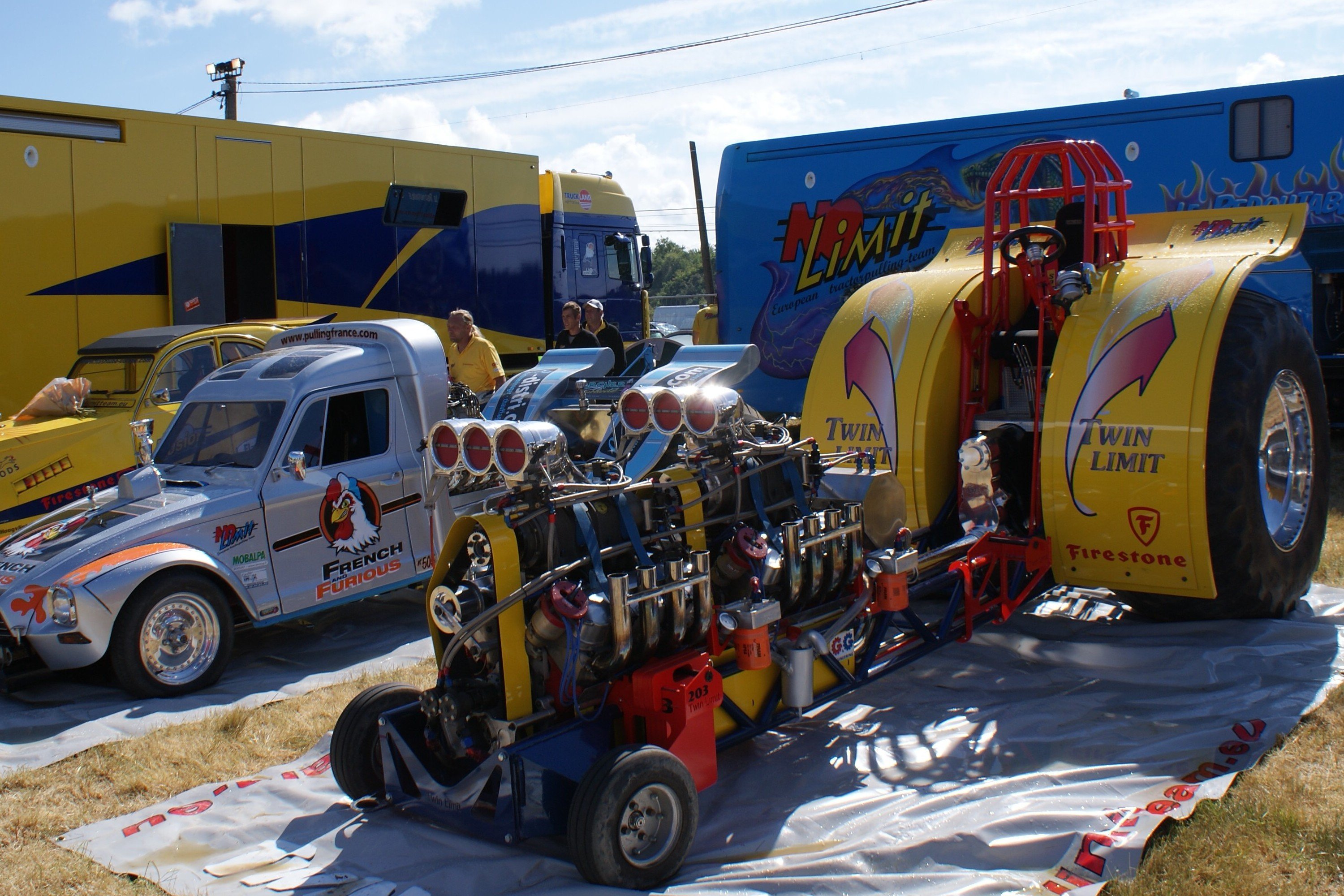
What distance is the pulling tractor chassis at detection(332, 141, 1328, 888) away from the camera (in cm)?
387

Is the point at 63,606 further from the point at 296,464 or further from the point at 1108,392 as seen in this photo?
the point at 1108,392

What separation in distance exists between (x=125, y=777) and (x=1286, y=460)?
5.77 meters

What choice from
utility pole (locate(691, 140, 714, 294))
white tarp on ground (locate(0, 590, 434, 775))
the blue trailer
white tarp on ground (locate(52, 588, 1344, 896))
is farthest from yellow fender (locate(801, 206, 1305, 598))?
utility pole (locate(691, 140, 714, 294))

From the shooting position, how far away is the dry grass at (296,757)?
3.59 m

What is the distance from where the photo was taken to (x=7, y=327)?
10.3m

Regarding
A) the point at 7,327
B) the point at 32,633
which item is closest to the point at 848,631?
the point at 32,633

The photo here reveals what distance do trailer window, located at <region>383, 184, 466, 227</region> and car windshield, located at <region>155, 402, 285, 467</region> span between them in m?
6.36

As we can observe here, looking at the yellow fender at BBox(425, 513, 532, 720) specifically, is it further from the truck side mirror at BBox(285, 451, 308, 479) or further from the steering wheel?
the steering wheel

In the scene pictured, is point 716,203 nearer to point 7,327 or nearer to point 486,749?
point 7,327

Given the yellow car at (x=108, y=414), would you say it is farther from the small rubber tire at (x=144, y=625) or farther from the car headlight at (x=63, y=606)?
the car headlight at (x=63, y=606)

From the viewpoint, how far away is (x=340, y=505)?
6.70 metres

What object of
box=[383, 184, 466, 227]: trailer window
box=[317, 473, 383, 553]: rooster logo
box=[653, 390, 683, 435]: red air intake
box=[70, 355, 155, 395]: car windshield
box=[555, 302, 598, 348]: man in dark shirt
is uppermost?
box=[383, 184, 466, 227]: trailer window

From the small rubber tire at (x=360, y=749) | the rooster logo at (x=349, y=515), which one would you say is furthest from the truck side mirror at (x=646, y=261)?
the small rubber tire at (x=360, y=749)

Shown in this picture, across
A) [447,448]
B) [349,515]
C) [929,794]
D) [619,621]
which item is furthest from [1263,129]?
[447,448]
